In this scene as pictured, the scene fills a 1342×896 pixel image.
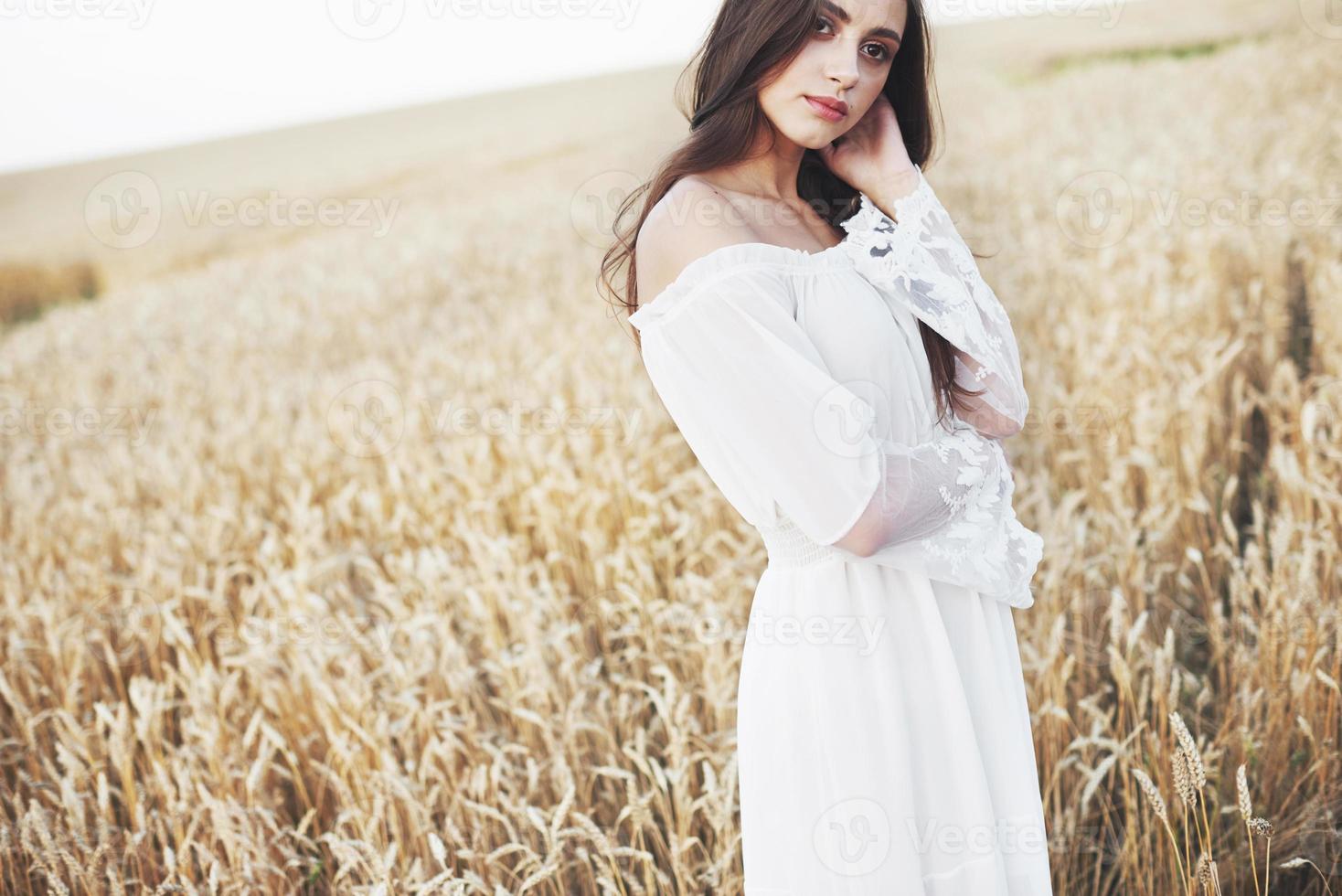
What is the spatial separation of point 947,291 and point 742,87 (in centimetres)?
49

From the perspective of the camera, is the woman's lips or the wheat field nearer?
the woman's lips

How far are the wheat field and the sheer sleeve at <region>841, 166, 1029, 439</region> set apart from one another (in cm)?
53

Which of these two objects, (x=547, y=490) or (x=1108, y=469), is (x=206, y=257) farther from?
Result: (x=1108, y=469)

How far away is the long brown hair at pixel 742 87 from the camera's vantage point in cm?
157

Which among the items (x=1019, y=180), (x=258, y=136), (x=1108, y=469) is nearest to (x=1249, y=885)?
(x=1108, y=469)

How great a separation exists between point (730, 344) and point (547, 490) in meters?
2.29
